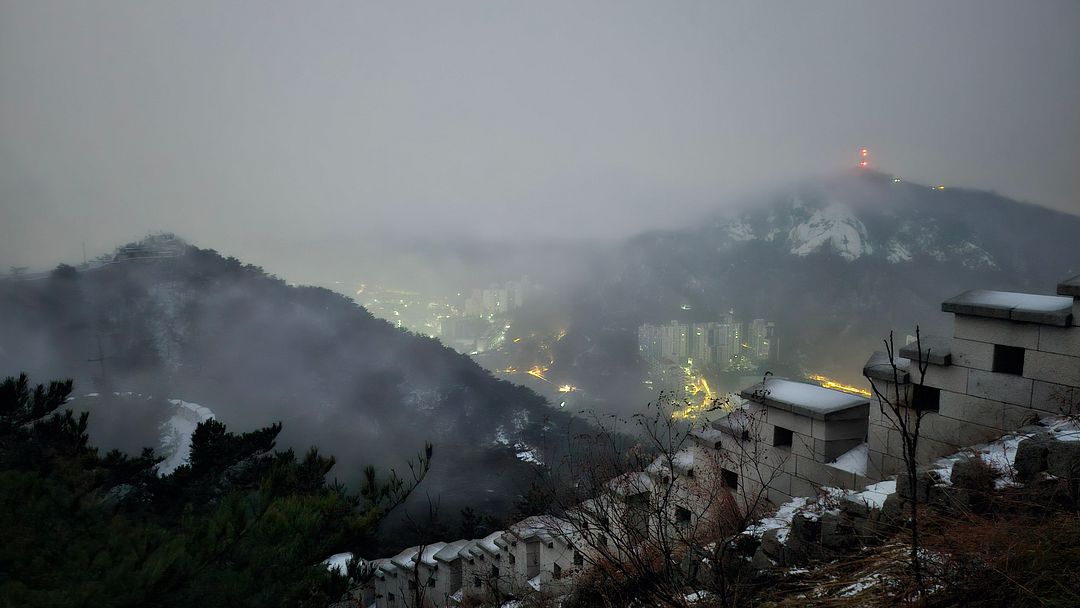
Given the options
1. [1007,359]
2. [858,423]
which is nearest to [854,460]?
[858,423]

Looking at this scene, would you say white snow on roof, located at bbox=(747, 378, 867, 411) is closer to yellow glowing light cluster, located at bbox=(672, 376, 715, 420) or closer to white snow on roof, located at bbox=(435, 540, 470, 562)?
yellow glowing light cluster, located at bbox=(672, 376, 715, 420)

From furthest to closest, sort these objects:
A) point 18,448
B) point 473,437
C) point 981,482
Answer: point 473,437
point 18,448
point 981,482

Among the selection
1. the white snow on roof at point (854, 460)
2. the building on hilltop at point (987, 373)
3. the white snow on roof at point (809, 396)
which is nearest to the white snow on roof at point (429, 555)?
the white snow on roof at point (809, 396)

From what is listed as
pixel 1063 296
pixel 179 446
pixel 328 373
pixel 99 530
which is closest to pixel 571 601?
pixel 99 530

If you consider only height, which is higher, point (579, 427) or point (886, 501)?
point (886, 501)

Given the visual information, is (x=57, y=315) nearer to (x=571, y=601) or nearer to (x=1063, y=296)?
(x=571, y=601)

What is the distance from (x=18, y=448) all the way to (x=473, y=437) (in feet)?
111

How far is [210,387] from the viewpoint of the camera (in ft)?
160

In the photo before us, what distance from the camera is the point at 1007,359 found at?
20.4 ft

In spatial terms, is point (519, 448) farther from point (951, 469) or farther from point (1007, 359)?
point (951, 469)

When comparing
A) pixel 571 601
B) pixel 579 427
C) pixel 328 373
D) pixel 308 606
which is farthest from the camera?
pixel 328 373

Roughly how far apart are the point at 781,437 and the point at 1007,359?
2991 millimetres

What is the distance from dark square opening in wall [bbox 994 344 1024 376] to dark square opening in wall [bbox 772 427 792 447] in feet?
8.89

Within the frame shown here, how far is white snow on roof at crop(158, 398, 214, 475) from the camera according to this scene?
30781 mm
